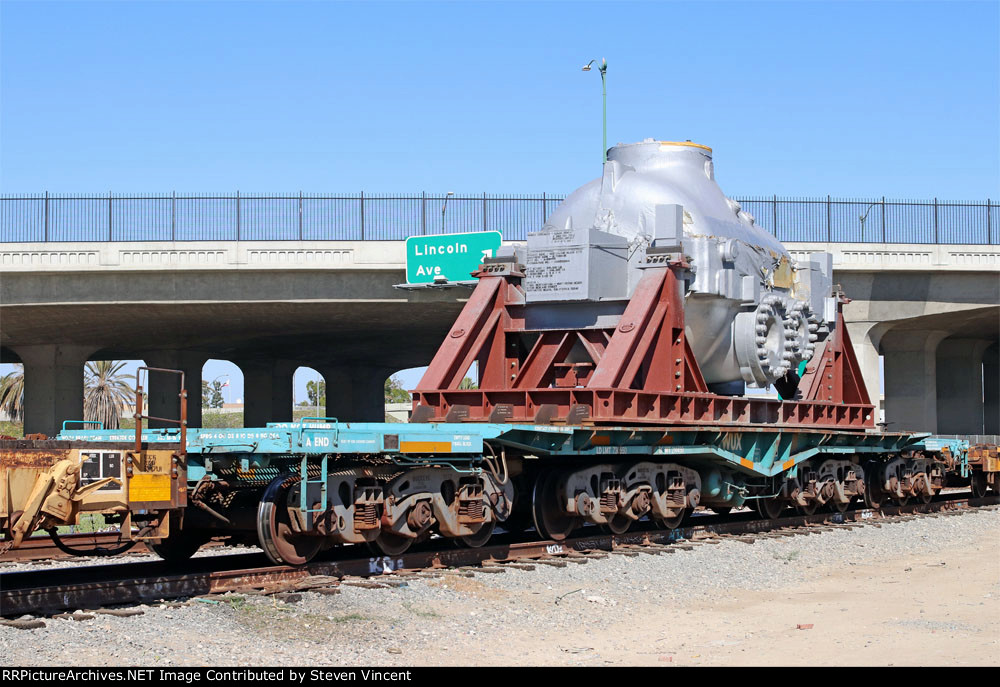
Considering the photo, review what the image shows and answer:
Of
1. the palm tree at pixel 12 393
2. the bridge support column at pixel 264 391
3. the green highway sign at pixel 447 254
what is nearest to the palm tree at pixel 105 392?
the palm tree at pixel 12 393

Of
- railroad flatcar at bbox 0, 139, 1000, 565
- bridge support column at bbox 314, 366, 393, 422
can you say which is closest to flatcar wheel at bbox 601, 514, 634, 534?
railroad flatcar at bbox 0, 139, 1000, 565

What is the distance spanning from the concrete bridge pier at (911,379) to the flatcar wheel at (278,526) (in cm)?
3443

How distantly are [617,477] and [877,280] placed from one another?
20.9 metres

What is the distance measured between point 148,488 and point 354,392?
46.9 metres

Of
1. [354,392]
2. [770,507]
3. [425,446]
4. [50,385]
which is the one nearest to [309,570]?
[425,446]

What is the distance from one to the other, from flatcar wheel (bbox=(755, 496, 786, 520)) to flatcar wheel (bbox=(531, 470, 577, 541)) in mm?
5466

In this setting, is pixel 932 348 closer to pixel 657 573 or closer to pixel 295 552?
pixel 657 573

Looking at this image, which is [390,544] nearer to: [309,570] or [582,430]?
[309,570]

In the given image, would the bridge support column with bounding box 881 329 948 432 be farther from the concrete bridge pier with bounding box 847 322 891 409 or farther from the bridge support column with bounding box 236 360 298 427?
the bridge support column with bounding box 236 360 298 427

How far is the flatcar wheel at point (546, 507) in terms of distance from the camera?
15.1 meters

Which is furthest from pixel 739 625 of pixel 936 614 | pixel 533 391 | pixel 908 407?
pixel 908 407

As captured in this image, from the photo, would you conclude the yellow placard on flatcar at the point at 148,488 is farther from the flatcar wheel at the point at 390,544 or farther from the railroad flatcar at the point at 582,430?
the flatcar wheel at the point at 390,544

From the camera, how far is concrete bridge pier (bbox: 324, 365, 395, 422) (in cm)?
5594

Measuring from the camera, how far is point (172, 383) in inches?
1745
